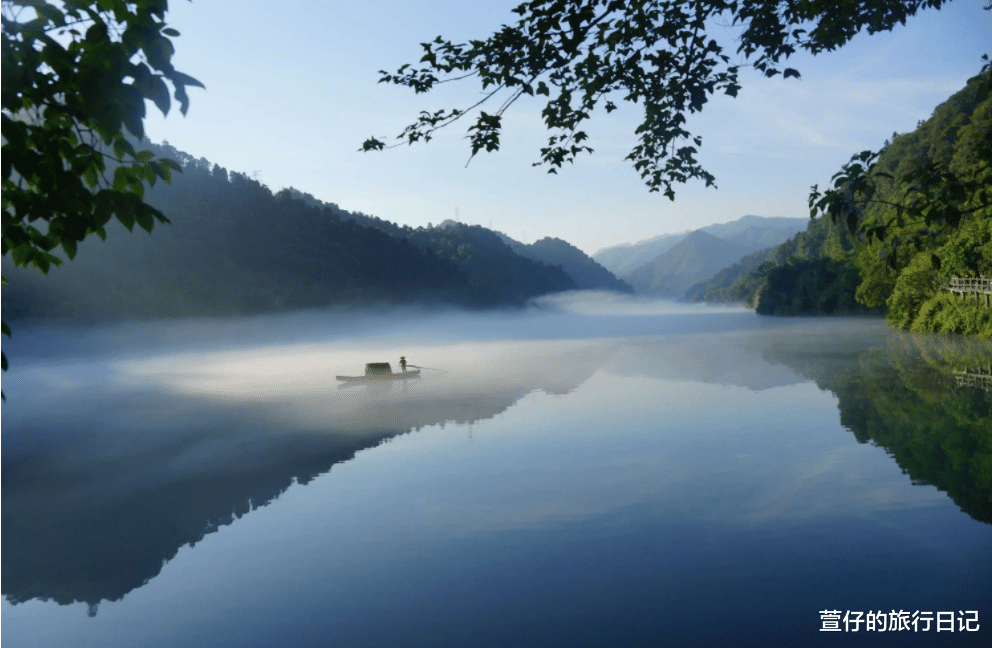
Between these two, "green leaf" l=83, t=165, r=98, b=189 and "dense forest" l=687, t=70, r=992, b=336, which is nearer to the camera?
"green leaf" l=83, t=165, r=98, b=189

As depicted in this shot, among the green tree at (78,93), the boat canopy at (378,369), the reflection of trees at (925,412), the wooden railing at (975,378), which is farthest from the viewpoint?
the boat canopy at (378,369)

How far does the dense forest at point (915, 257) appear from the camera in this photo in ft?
17.7

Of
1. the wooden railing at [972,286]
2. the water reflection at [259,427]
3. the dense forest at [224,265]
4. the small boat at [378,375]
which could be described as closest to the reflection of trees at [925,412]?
the water reflection at [259,427]

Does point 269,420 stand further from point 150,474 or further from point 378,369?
point 378,369

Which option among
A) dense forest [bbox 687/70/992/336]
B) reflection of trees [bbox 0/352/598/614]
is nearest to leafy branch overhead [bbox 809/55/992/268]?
dense forest [bbox 687/70/992/336]

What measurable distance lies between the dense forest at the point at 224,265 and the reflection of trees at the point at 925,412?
3107 inches

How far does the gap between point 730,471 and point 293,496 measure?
889 centimetres

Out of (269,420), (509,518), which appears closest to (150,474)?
(269,420)

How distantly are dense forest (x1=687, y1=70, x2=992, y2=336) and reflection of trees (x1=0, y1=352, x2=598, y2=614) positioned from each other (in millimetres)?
10060

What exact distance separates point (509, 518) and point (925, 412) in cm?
1481

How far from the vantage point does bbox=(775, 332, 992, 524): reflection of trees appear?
12.8 m

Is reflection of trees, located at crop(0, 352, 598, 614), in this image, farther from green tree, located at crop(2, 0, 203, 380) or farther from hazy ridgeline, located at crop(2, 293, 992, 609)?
green tree, located at crop(2, 0, 203, 380)

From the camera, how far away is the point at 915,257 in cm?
4925

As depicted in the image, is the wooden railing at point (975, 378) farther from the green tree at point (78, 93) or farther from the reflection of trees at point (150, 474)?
the green tree at point (78, 93)
